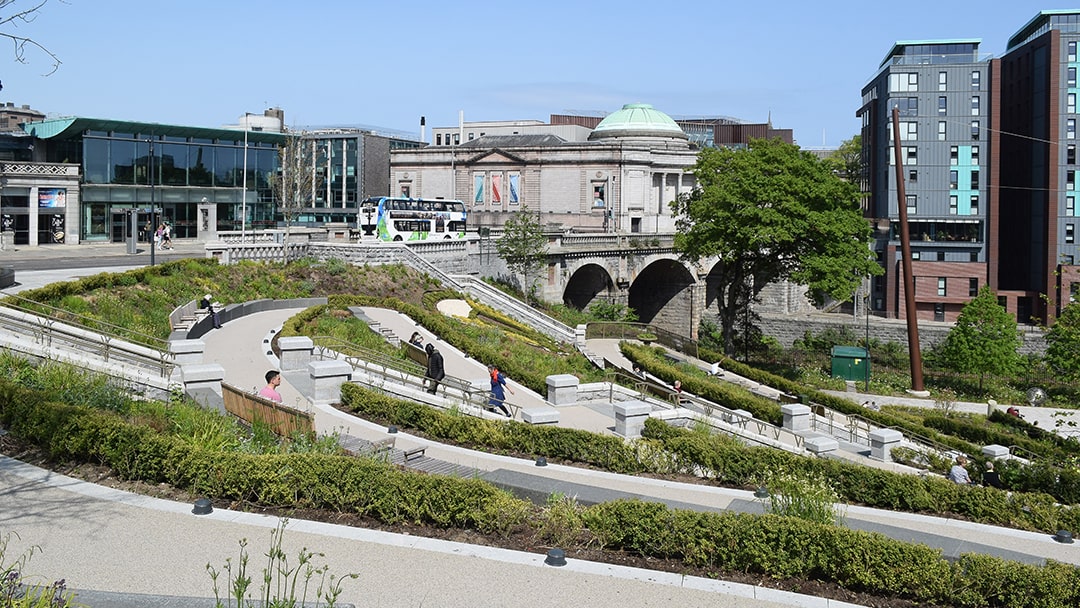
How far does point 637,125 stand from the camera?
9950 centimetres

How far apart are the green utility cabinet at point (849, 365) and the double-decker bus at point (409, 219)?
24.5 metres

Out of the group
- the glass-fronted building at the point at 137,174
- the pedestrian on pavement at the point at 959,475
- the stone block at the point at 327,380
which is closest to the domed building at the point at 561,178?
the glass-fronted building at the point at 137,174

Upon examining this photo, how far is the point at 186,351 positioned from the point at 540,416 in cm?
830

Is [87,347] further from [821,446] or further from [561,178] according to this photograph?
[561,178]

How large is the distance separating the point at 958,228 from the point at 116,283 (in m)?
65.5

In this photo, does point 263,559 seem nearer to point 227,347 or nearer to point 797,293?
point 227,347

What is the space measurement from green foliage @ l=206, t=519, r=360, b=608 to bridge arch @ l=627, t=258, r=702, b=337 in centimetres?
7243

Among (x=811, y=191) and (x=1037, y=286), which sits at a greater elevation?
(x=811, y=191)

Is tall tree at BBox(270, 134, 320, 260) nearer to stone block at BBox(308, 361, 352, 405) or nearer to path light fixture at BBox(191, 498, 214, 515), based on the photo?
stone block at BBox(308, 361, 352, 405)

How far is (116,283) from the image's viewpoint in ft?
111

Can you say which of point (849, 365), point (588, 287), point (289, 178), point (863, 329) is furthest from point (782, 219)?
point (863, 329)

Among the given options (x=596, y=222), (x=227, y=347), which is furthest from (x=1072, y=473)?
(x=596, y=222)

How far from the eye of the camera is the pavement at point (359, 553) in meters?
11.3

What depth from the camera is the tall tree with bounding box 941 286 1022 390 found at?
5709 cm
